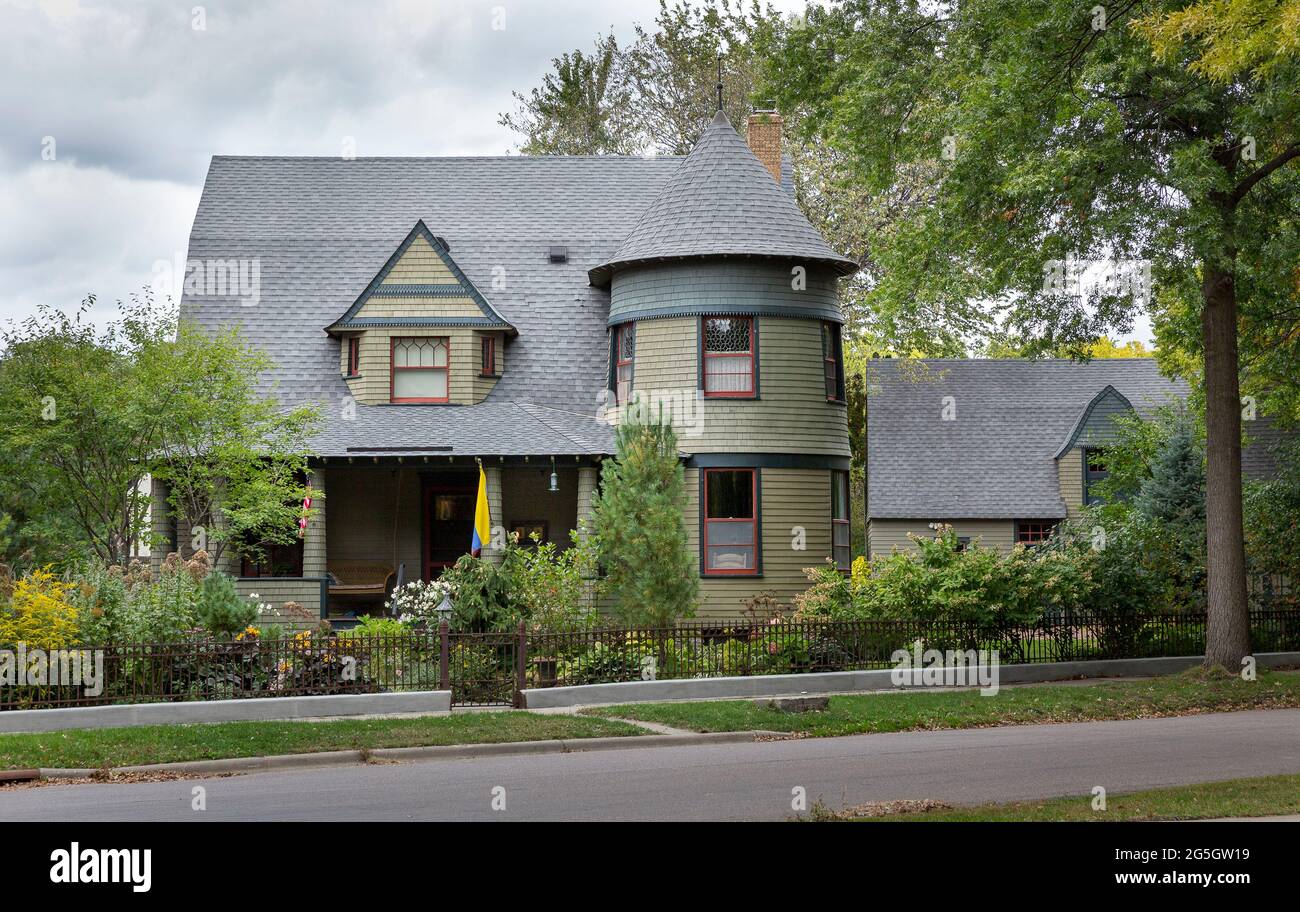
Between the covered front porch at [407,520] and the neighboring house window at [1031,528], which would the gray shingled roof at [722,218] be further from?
the neighboring house window at [1031,528]

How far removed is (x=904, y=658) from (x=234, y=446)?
12.5 metres

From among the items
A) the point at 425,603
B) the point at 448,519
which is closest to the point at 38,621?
the point at 425,603

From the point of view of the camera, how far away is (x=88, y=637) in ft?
57.8

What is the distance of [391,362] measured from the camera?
94.4 ft

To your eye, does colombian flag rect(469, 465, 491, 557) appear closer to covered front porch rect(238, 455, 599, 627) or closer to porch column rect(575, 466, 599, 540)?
covered front porch rect(238, 455, 599, 627)

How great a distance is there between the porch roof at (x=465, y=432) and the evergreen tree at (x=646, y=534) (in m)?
4.30

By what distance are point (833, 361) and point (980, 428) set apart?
11.2 metres

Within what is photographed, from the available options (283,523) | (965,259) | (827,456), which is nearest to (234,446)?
(283,523)

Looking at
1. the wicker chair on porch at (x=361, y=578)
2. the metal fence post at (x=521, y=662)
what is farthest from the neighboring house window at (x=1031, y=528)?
the metal fence post at (x=521, y=662)

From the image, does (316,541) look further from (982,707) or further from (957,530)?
(957,530)

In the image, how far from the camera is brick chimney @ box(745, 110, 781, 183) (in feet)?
104

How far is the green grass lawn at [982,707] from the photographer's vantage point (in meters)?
16.6

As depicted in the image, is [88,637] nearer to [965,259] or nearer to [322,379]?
[322,379]

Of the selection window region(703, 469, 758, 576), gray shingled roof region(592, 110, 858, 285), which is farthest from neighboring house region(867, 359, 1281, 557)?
gray shingled roof region(592, 110, 858, 285)
